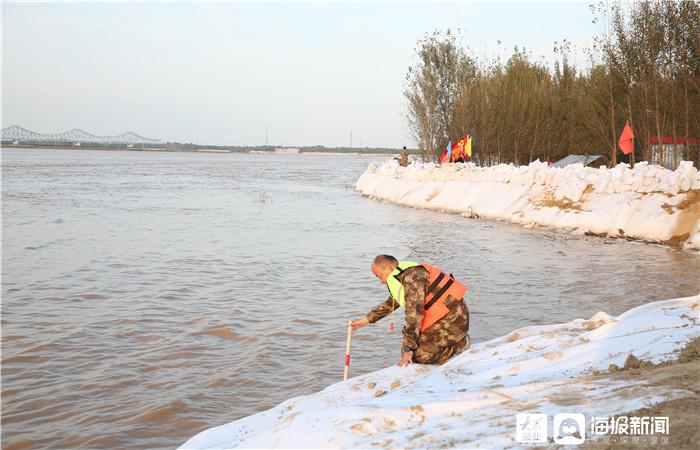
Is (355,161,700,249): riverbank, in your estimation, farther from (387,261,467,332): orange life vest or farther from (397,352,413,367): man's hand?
(397,352,413,367): man's hand

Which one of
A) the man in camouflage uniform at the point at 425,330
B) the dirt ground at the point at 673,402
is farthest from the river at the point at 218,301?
the dirt ground at the point at 673,402

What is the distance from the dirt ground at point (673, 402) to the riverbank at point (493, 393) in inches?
0.6

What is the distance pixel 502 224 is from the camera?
20.2m

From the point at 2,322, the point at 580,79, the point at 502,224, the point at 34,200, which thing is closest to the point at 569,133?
the point at 580,79

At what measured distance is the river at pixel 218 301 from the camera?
6043mm

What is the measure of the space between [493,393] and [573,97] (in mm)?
33686

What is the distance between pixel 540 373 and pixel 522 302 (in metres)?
5.45

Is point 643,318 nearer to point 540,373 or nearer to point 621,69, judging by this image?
point 540,373

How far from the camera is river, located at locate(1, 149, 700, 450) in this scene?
604 centimetres

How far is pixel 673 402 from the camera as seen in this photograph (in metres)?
3.47

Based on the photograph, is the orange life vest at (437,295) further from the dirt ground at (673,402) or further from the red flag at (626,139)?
the red flag at (626,139)

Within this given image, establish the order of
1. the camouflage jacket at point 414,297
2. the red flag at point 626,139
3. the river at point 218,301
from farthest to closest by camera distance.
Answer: the red flag at point 626,139 < the river at point 218,301 < the camouflage jacket at point 414,297

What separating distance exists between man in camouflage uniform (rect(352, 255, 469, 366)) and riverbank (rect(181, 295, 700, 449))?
6.2 inches

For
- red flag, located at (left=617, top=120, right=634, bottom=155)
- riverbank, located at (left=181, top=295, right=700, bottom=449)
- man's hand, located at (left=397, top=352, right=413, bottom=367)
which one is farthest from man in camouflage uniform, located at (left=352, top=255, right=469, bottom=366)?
red flag, located at (left=617, top=120, right=634, bottom=155)
